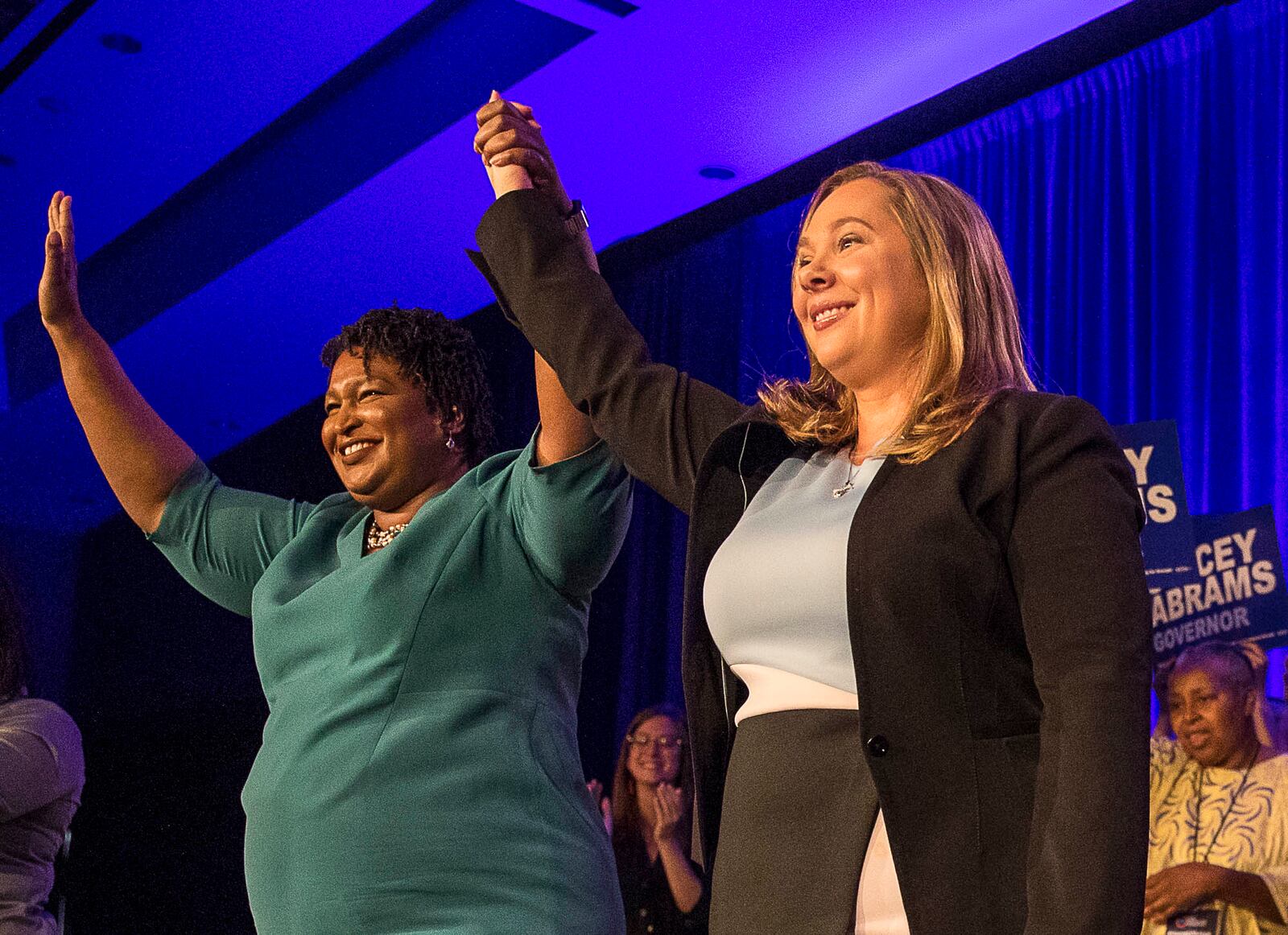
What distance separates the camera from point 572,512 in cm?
185

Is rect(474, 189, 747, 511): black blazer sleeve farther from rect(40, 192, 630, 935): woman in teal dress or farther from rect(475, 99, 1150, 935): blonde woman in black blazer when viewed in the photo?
rect(40, 192, 630, 935): woman in teal dress

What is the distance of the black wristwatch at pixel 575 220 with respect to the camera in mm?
1738

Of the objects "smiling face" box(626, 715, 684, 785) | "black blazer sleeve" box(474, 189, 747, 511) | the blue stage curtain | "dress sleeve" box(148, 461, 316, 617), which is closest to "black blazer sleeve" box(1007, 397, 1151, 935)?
"black blazer sleeve" box(474, 189, 747, 511)

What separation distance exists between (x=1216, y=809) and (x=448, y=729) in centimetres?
203

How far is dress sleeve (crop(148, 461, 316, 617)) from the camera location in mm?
2320

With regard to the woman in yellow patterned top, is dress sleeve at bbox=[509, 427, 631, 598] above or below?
above

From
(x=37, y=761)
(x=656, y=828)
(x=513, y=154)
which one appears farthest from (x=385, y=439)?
(x=656, y=828)

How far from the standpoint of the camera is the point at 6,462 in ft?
25.6

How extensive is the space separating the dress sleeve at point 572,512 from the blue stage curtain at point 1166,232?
232cm

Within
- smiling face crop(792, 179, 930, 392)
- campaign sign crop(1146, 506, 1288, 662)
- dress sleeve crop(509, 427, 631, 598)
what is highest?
campaign sign crop(1146, 506, 1288, 662)

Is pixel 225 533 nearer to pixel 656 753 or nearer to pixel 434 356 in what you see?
pixel 434 356

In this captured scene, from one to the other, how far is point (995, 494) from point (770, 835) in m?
0.34

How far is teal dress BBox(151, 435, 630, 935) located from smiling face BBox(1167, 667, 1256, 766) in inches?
72.7

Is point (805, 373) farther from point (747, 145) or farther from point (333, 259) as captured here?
point (333, 259)
